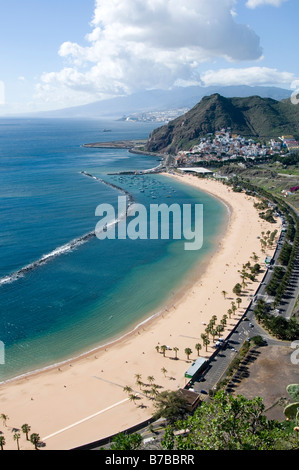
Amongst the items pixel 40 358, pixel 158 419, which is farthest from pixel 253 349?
pixel 40 358

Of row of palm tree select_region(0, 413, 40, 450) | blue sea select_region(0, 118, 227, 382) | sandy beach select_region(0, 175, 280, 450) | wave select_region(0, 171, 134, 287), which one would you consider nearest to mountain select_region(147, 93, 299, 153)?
blue sea select_region(0, 118, 227, 382)

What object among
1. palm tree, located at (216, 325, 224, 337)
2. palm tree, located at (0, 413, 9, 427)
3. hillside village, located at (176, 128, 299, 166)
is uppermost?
hillside village, located at (176, 128, 299, 166)

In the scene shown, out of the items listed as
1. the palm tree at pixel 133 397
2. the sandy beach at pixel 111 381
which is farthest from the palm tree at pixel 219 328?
the palm tree at pixel 133 397

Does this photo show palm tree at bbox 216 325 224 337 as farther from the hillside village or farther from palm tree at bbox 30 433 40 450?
the hillside village

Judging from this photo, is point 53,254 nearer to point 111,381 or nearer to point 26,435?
point 111,381

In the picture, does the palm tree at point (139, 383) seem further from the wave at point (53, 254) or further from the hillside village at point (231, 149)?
the hillside village at point (231, 149)
